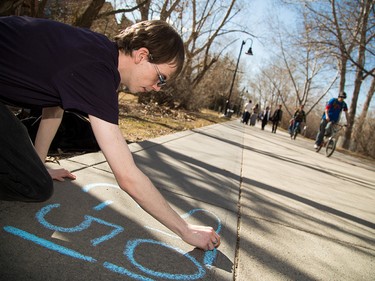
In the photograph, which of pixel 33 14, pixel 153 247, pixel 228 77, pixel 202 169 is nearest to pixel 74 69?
pixel 153 247

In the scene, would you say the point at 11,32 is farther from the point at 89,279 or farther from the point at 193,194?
the point at 193,194

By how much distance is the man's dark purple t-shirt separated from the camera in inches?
55.0

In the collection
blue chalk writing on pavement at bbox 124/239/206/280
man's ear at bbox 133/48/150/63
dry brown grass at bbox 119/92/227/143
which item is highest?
man's ear at bbox 133/48/150/63

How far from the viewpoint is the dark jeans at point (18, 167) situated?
148 cm

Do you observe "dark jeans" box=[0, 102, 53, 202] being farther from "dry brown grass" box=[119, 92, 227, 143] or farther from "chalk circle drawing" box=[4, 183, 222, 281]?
"dry brown grass" box=[119, 92, 227, 143]

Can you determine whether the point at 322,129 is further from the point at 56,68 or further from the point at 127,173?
the point at 56,68

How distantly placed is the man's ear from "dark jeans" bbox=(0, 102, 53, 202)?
716 mm

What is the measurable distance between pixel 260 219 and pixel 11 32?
2516mm

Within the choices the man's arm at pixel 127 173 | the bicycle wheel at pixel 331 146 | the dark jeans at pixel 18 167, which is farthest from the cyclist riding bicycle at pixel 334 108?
the dark jeans at pixel 18 167

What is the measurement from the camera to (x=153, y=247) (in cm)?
197

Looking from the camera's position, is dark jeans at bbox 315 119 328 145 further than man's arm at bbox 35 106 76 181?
Yes


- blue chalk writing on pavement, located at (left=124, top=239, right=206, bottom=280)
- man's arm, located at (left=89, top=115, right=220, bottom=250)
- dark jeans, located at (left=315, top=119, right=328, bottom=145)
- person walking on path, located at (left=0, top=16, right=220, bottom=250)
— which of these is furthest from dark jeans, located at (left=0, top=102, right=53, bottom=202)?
dark jeans, located at (left=315, top=119, right=328, bottom=145)

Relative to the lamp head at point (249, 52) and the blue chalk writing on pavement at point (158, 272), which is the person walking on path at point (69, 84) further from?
the lamp head at point (249, 52)

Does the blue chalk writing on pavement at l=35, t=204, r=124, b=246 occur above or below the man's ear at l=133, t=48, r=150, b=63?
below
